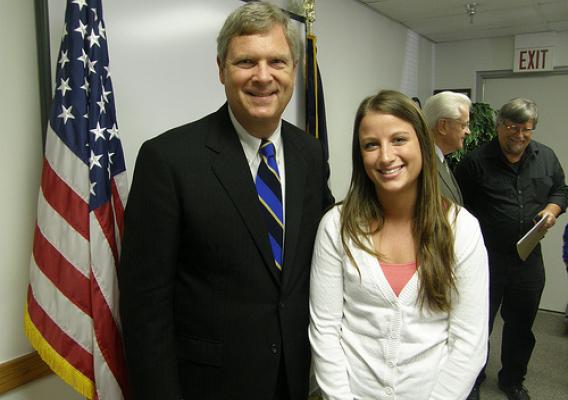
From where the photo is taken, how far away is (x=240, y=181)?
133 cm

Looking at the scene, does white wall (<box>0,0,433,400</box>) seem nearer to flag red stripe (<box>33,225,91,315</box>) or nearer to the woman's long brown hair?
flag red stripe (<box>33,225,91,315</box>)

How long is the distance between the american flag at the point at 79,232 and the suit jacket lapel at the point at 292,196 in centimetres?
58

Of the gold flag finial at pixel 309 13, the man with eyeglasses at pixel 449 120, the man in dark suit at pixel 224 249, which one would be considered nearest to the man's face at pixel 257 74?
the man in dark suit at pixel 224 249

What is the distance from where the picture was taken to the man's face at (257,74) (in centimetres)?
130

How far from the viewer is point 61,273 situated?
150 centimetres

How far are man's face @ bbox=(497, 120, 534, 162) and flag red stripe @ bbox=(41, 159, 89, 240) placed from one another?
2.24m

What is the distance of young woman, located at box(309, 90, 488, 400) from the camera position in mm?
1318

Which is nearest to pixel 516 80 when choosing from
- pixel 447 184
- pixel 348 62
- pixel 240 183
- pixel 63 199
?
pixel 348 62

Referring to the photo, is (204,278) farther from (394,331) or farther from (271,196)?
(394,331)

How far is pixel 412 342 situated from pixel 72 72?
1.25 m

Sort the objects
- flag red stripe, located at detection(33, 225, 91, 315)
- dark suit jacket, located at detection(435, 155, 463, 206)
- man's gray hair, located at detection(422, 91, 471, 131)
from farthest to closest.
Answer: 1. man's gray hair, located at detection(422, 91, 471, 131)
2. dark suit jacket, located at detection(435, 155, 463, 206)
3. flag red stripe, located at detection(33, 225, 91, 315)

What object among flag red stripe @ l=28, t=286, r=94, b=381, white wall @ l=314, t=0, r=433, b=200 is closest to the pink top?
flag red stripe @ l=28, t=286, r=94, b=381

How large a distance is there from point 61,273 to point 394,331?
997 mm

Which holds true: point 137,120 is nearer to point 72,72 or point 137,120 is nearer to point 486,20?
point 72,72
